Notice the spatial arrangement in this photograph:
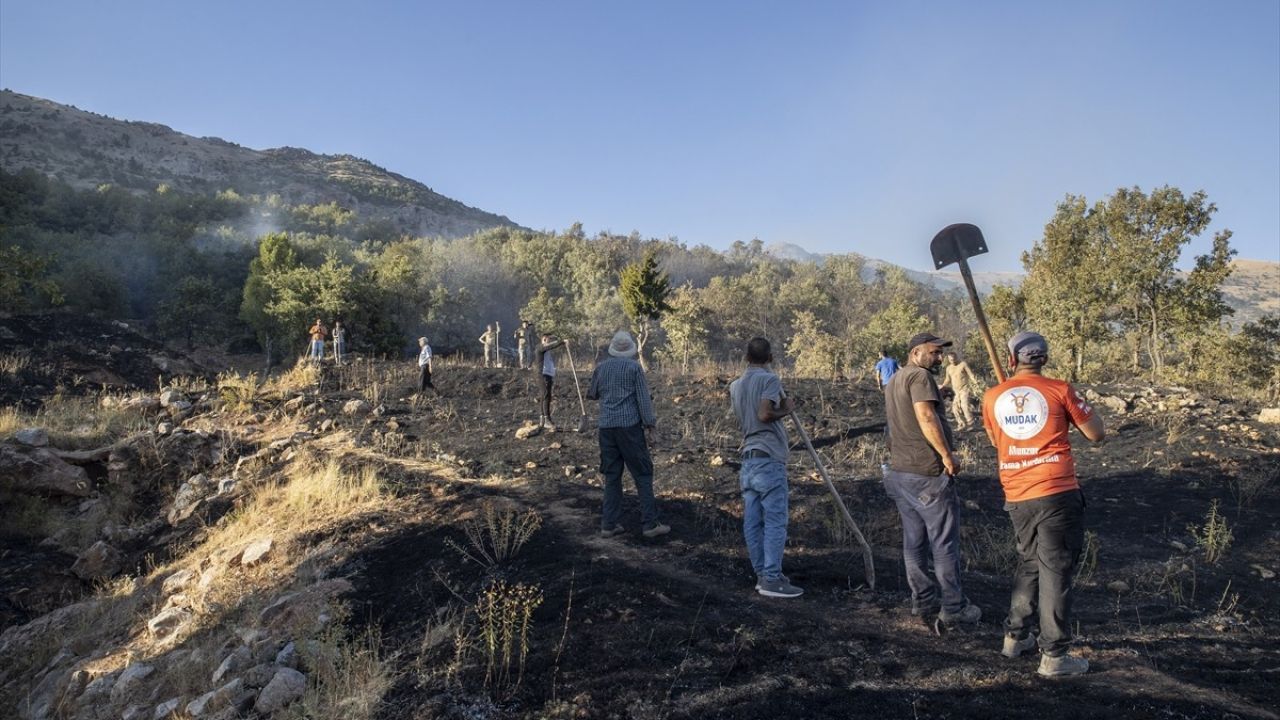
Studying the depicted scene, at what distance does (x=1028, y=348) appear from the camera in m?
3.88

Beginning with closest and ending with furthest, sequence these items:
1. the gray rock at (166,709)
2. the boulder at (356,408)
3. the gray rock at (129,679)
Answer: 1. the gray rock at (166,709)
2. the gray rock at (129,679)
3. the boulder at (356,408)

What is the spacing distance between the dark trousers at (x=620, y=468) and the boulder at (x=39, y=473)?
314 inches

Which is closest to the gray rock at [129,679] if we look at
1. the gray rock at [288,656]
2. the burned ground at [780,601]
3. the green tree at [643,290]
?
the gray rock at [288,656]

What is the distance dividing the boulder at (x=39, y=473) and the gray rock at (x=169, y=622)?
5.04 metres

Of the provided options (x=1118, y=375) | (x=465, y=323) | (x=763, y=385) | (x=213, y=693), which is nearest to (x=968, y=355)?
(x=1118, y=375)

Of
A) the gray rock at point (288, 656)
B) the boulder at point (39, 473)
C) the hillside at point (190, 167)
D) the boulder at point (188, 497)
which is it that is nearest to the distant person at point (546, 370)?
the boulder at point (188, 497)

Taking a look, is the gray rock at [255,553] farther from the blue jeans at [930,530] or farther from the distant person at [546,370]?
the blue jeans at [930,530]

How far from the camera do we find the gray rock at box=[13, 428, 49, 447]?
1001 centimetres

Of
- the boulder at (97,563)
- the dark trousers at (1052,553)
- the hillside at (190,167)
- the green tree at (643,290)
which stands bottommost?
the boulder at (97,563)

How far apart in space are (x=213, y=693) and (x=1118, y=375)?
69.7ft

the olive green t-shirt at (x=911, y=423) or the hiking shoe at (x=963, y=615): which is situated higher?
the olive green t-shirt at (x=911, y=423)

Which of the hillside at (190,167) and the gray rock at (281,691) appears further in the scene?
the hillside at (190,167)

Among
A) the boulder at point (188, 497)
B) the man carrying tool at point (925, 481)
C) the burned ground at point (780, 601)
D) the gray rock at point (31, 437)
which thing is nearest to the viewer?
the burned ground at point (780, 601)

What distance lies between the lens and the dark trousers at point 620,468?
605cm
